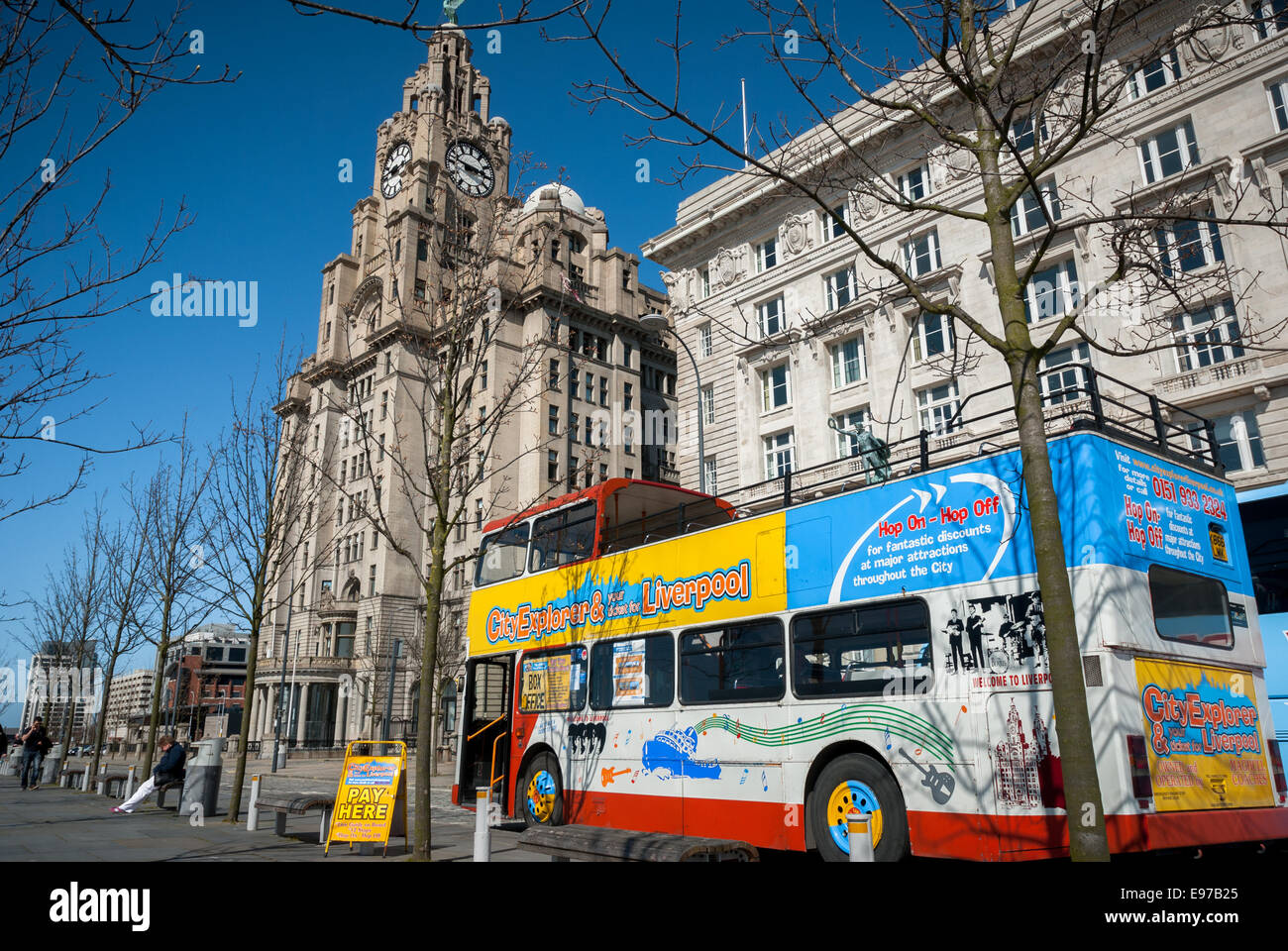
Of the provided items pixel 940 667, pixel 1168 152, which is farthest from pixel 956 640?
pixel 1168 152

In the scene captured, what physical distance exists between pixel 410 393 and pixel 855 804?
5230 cm

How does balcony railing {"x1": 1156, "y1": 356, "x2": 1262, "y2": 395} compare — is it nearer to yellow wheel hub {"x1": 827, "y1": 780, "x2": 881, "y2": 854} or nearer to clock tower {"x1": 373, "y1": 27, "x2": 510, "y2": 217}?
yellow wheel hub {"x1": 827, "y1": 780, "x2": 881, "y2": 854}

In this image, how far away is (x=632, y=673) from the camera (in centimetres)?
1243

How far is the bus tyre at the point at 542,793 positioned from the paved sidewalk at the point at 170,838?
46 centimetres

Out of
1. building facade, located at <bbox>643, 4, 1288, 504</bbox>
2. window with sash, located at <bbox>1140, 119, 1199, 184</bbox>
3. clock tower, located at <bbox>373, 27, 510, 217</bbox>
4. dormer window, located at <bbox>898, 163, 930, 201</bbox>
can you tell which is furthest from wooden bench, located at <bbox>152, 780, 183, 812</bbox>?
clock tower, located at <bbox>373, 27, 510, 217</bbox>

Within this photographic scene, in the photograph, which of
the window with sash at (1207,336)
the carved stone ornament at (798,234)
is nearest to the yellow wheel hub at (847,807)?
the window with sash at (1207,336)

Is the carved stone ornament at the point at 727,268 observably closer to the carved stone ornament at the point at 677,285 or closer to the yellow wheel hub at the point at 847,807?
the carved stone ornament at the point at 677,285

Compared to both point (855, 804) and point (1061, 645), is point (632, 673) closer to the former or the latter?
point (855, 804)

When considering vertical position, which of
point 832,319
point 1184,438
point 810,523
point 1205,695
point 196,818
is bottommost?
point 196,818

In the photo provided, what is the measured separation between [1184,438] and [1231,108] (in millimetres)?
10424

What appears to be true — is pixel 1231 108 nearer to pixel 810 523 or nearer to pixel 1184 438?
pixel 1184 438

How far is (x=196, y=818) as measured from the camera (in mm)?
15938

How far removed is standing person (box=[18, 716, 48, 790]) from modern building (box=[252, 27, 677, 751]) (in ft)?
87.8
